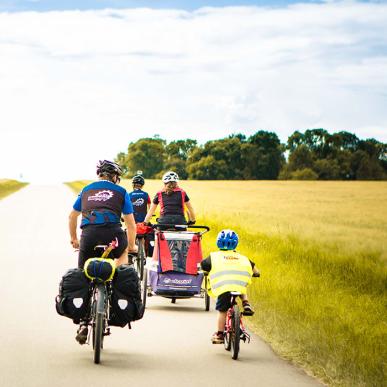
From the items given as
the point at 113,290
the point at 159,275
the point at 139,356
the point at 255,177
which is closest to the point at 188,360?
the point at 139,356

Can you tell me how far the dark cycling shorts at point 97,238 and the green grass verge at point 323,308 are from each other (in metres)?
2.14

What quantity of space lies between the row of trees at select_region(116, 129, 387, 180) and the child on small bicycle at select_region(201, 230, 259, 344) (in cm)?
11192

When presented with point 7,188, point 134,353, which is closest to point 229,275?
point 134,353

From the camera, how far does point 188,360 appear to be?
305 inches

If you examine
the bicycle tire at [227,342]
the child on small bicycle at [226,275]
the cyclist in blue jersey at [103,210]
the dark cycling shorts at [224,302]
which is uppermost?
the cyclist in blue jersey at [103,210]

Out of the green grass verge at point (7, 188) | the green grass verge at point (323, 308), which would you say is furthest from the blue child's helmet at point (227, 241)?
the green grass verge at point (7, 188)

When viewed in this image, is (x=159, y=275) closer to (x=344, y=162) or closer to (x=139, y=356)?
(x=139, y=356)

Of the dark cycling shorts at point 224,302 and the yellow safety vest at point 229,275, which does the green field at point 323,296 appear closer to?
the dark cycling shorts at point 224,302

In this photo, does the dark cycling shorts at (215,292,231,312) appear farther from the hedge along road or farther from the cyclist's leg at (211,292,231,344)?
the hedge along road

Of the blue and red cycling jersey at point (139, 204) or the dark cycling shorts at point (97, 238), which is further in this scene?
the blue and red cycling jersey at point (139, 204)

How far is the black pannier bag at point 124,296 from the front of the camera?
757cm

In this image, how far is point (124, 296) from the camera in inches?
299

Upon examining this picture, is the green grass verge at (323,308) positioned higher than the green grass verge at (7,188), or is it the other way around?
the green grass verge at (323,308)

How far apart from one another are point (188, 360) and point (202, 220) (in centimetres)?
2053
